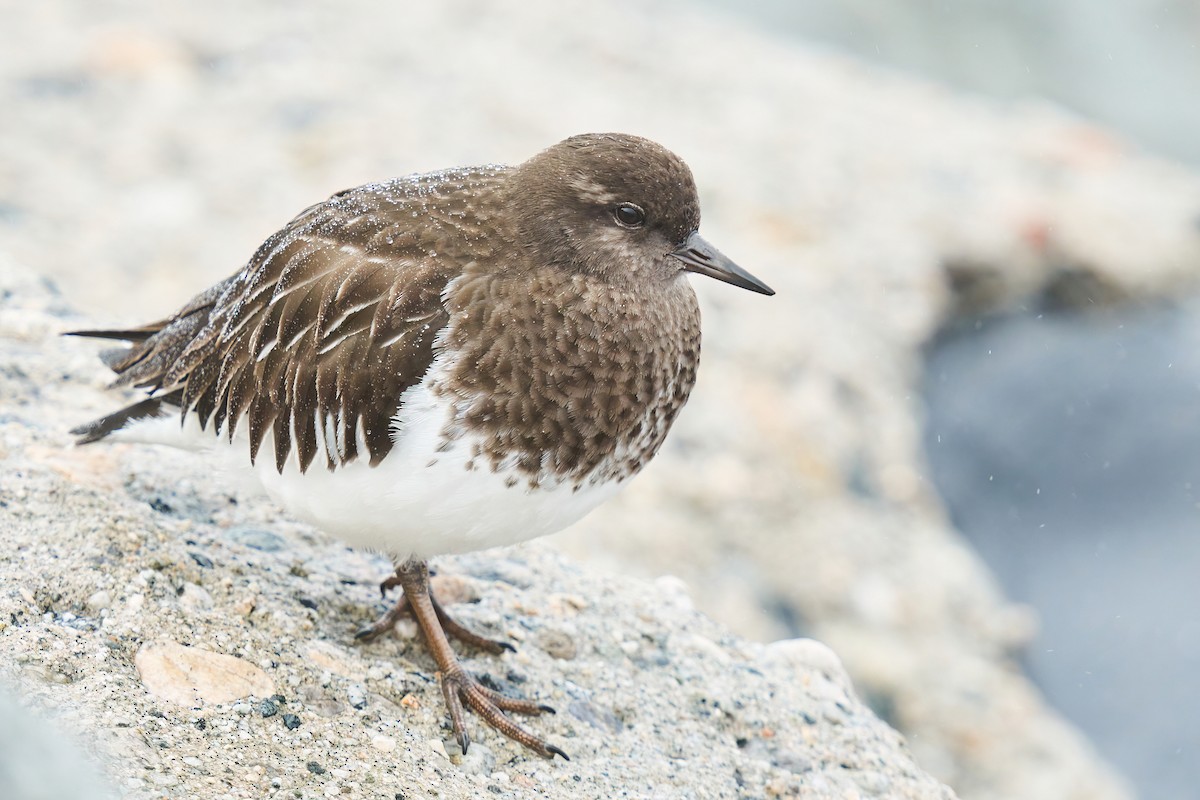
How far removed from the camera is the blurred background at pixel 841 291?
20.3 ft

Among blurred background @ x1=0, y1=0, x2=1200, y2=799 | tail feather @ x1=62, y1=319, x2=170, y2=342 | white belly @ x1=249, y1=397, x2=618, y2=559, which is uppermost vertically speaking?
blurred background @ x1=0, y1=0, x2=1200, y2=799

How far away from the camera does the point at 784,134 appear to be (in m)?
8.65

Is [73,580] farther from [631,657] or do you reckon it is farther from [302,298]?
[631,657]

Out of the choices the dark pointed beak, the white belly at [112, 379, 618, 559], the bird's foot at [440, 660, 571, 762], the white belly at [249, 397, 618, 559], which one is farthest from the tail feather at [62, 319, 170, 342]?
the dark pointed beak

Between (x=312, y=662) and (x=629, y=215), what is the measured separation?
4.60ft

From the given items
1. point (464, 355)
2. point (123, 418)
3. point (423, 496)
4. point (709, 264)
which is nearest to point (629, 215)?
point (709, 264)

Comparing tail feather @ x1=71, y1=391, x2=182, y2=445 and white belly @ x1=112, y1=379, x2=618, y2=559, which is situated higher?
white belly @ x1=112, y1=379, x2=618, y2=559

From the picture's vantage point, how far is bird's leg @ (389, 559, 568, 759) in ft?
11.3

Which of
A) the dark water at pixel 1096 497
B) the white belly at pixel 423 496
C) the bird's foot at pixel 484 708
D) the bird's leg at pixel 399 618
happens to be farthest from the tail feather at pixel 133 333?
the dark water at pixel 1096 497

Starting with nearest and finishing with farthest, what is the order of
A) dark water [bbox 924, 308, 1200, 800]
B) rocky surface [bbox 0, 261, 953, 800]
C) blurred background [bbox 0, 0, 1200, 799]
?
rocky surface [bbox 0, 261, 953, 800], blurred background [bbox 0, 0, 1200, 799], dark water [bbox 924, 308, 1200, 800]

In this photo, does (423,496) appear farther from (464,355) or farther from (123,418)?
(123,418)

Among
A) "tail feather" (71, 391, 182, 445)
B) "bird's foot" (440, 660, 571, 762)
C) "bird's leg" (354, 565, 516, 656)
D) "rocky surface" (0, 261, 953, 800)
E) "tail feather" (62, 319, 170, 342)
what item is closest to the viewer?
"rocky surface" (0, 261, 953, 800)

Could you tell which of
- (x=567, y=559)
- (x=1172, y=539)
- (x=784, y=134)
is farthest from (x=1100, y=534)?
(x=567, y=559)

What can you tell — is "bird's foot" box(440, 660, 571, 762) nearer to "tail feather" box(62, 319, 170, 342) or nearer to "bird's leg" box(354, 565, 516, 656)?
"bird's leg" box(354, 565, 516, 656)
